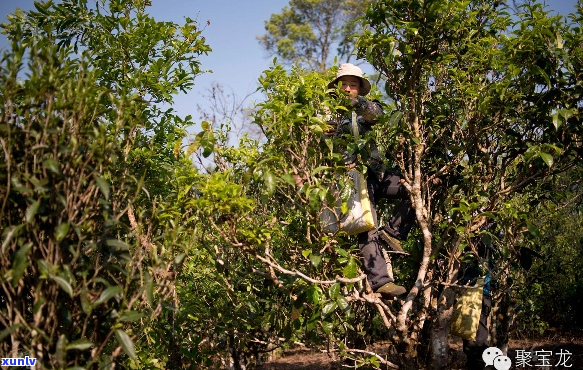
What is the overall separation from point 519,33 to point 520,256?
1.42 meters

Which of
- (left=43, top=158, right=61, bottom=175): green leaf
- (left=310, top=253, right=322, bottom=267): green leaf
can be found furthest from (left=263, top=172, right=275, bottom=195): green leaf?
(left=43, top=158, right=61, bottom=175): green leaf

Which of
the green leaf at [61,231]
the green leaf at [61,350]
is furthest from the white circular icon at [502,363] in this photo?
the green leaf at [61,231]

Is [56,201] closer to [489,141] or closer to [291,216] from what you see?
[291,216]

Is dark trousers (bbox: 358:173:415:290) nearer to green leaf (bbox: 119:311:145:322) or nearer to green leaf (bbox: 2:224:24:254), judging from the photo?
green leaf (bbox: 119:311:145:322)

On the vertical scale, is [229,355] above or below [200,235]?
below

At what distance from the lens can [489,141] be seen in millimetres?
3338

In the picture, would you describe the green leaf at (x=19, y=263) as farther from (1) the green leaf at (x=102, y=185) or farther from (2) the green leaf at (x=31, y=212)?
(1) the green leaf at (x=102, y=185)

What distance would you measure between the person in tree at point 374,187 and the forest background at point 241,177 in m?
0.12

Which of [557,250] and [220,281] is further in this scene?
[557,250]

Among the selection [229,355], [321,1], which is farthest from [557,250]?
[321,1]

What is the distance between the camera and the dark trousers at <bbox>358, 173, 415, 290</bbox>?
121 inches

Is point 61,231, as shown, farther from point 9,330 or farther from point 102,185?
point 9,330

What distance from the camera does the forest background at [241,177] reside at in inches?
Result: 76.5

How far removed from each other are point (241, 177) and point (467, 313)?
6.62ft
